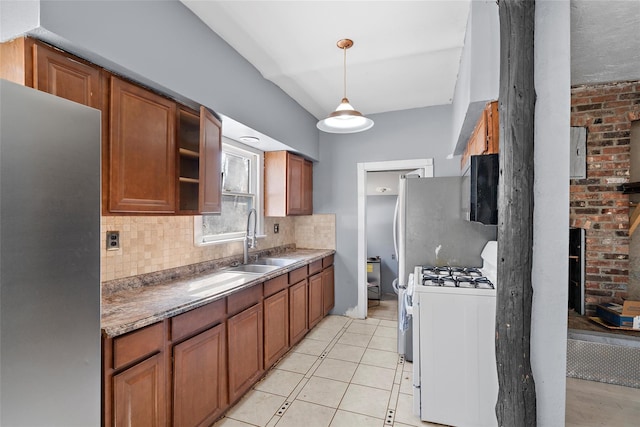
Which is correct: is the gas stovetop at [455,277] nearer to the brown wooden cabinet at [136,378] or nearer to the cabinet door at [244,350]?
the cabinet door at [244,350]

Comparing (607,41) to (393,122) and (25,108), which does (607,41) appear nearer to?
(393,122)

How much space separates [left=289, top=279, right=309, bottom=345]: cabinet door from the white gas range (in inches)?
50.4

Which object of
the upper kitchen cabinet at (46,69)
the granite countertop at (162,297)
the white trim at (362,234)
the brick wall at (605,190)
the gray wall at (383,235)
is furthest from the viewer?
the gray wall at (383,235)

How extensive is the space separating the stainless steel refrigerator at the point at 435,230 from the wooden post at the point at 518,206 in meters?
1.20

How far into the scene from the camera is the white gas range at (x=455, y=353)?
1877mm

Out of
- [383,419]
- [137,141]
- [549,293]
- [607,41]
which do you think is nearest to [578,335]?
[549,293]

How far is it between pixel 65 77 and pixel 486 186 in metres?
2.17

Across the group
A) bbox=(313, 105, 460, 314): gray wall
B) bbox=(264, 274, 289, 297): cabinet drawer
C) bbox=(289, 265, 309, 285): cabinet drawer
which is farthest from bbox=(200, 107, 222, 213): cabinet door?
bbox=(313, 105, 460, 314): gray wall

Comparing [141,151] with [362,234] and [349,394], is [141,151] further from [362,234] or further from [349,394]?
[362,234]

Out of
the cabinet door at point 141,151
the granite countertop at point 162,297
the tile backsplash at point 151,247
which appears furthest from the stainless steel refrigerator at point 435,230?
the cabinet door at point 141,151

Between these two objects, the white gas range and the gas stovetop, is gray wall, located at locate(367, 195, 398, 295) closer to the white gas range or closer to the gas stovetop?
the gas stovetop

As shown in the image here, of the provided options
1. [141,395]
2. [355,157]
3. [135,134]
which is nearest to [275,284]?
[141,395]

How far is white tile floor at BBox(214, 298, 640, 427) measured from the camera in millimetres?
1844

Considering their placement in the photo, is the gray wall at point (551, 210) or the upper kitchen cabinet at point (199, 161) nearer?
the gray wall at point (551, 210)
